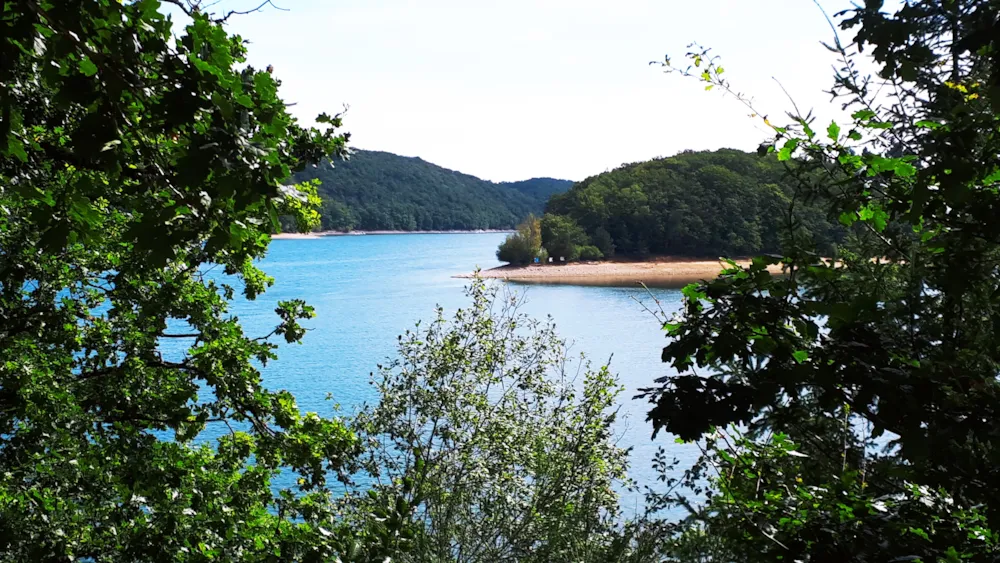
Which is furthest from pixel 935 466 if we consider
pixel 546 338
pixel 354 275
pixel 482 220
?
pixel 482 220

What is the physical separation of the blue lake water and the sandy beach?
12.6 feet

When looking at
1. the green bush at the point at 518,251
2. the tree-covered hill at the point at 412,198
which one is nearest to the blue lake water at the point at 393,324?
the green bush at the point at 518,251

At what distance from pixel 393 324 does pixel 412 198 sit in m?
100

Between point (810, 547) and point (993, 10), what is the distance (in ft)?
4.97

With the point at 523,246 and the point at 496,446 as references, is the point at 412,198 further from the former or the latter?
the point at 496,446

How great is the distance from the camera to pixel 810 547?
2.15m

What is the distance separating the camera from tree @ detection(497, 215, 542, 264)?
196 ft

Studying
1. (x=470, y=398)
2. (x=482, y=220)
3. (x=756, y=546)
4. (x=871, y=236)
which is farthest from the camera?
(x=482, y=220)

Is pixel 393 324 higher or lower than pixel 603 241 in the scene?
lower

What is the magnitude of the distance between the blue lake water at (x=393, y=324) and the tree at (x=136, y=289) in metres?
2.58

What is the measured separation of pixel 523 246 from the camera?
5975cm

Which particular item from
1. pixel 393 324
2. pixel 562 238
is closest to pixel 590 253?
pixel 562 238

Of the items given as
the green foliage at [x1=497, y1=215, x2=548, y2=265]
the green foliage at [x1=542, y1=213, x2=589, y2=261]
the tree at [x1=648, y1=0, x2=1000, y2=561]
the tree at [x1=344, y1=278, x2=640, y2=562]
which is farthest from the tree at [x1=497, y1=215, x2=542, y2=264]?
the tree at [x1=648, y1=0, x2=1000, y2=561]

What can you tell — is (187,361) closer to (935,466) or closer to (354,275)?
(935,466)
